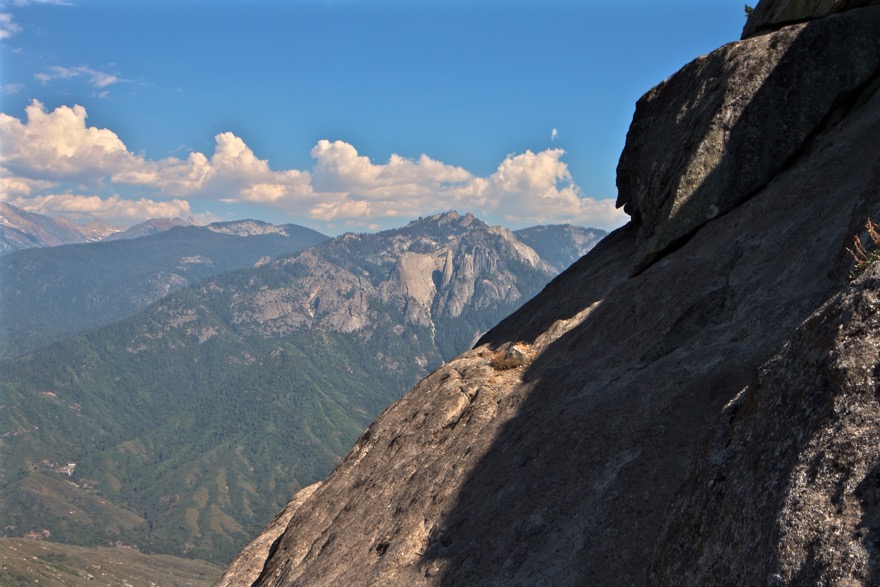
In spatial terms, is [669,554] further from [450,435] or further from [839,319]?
[450,435]

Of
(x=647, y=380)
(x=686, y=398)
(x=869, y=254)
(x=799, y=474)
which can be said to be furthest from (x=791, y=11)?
(x=799, y=474)

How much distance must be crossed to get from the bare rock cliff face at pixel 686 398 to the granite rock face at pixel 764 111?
3.5 inches

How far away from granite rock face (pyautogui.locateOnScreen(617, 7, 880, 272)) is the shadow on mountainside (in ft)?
0.92

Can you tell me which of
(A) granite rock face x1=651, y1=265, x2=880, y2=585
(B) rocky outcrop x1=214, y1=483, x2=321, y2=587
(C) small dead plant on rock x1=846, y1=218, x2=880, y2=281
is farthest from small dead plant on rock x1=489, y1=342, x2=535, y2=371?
(A) granite rock face x1=651, y1=265, x2=880, y2=585

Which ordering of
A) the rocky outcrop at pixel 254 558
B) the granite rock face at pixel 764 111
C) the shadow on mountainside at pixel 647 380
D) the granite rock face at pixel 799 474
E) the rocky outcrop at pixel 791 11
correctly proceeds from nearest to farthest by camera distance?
1. the granite rock face at pixel 799 474
2. the shadow on mountainside at pixel 647 380
3. the granite rock face at pixel 764 111
4. the rocky outcrop at pixel 791 11
5. the rocky outcrop at pixel 254 558

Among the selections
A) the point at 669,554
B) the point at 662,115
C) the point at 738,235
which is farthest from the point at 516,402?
the point at 662,115

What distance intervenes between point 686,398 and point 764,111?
1609 cm

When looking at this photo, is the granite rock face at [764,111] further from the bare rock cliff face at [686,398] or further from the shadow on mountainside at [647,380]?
the shadow on mountainside at [647,380]

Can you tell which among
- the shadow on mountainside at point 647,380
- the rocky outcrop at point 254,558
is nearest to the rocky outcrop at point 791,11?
the shadow on mountainside at point 647,380

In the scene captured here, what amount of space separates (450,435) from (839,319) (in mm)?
18611

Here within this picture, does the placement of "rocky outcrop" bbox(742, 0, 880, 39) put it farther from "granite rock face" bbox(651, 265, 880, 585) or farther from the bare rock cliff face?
"granite rock face" bbox(651, 265, 880, 585)

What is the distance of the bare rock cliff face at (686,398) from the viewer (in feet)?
29.8

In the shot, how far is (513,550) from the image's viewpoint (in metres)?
17.9

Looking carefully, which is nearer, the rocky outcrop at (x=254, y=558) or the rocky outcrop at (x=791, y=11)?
the rocky outcrop at (x=791, y=11)
